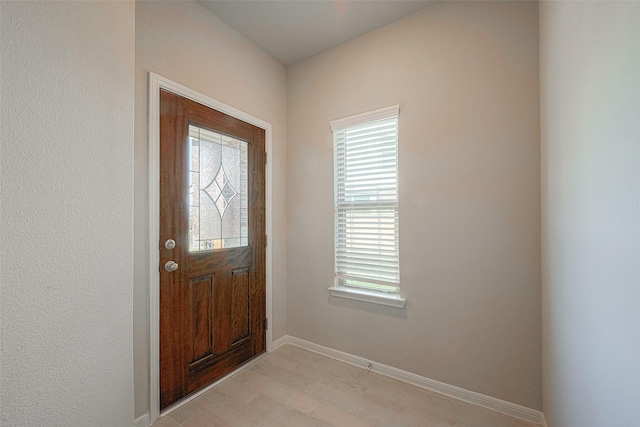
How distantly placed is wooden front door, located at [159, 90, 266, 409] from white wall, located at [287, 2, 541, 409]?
76cm

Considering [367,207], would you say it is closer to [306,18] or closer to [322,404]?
[322,404]

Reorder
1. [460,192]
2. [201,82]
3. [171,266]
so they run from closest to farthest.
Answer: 1. [171,266]
2. [460,192]
3. [201,82]

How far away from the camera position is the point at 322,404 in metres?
1.77

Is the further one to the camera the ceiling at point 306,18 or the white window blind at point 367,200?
the white window blind at point 367,200

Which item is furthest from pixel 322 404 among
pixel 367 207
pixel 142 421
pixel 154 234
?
pixel 154 234

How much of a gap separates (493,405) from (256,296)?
1931mm

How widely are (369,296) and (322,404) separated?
838mm

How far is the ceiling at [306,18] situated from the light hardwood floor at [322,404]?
9.43 ft

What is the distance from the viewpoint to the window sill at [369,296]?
2061 millimetres

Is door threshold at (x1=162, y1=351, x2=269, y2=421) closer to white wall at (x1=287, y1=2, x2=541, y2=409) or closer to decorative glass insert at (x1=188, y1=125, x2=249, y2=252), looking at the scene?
white wall at (x1=287, y1=2, x2=541, y2=409)

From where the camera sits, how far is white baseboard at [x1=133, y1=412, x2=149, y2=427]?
5.01 feet

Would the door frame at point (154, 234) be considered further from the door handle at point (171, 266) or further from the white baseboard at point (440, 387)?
the white baseboard at point (440, 387)

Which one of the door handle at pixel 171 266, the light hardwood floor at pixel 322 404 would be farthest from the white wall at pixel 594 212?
the door handle at pixel 171 266

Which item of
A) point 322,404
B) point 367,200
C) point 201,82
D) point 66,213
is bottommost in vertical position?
point 322,404
